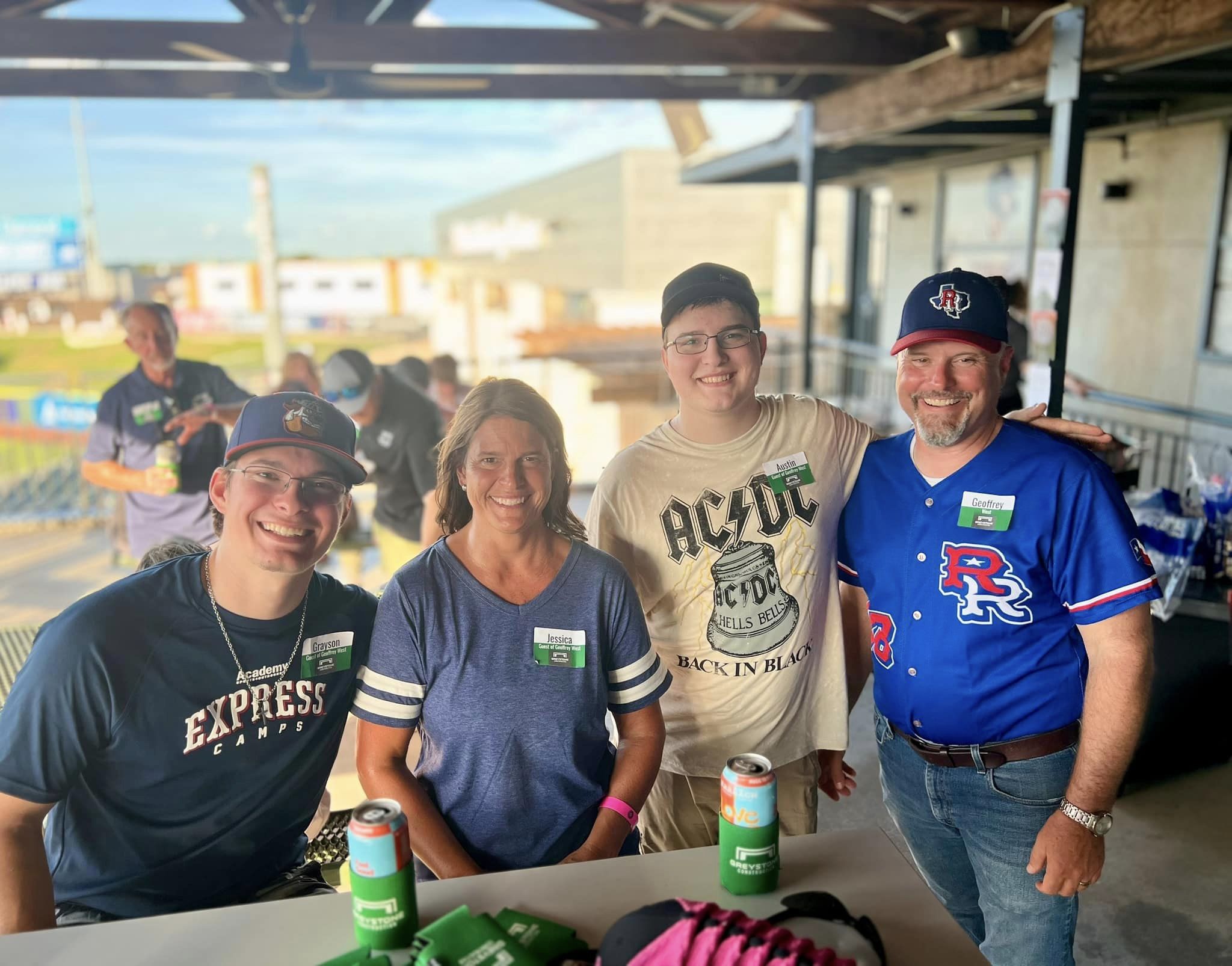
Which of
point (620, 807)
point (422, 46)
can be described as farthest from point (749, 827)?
point (422, 46)

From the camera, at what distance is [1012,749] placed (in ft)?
6.34

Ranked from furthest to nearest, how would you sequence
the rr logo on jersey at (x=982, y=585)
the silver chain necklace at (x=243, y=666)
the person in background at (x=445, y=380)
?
the person in background at (x=445, y=380) < the rr logo on jersey at (x=982, y=585) < the silver chain necklace at (x=243, y=666)

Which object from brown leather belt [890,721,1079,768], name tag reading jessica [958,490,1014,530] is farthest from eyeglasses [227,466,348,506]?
brown leather belt [890,721,1079,768]

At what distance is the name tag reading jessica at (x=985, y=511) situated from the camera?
1880 millimetres

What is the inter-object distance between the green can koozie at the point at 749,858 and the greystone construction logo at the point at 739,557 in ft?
2.07

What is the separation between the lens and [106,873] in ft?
5.70

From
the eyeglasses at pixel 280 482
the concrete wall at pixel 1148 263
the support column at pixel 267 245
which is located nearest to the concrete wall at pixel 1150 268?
the concrete wall at pixel 1148 263

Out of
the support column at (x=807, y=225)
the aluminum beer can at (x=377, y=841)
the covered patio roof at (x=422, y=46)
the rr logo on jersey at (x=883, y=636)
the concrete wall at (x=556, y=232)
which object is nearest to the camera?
the aluminum beer can at (x=377, y=841)

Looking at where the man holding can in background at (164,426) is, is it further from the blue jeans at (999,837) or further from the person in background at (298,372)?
the blue jeans at (999,837)

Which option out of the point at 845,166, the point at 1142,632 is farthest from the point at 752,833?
the point at 845,166

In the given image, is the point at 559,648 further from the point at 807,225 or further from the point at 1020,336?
the point at 807,225

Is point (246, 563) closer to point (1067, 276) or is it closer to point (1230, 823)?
point (1230, 823)

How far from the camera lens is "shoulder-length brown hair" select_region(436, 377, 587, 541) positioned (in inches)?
74.5

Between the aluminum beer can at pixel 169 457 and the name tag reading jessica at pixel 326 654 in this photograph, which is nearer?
the name tag reading jessica at pixel 326 654
